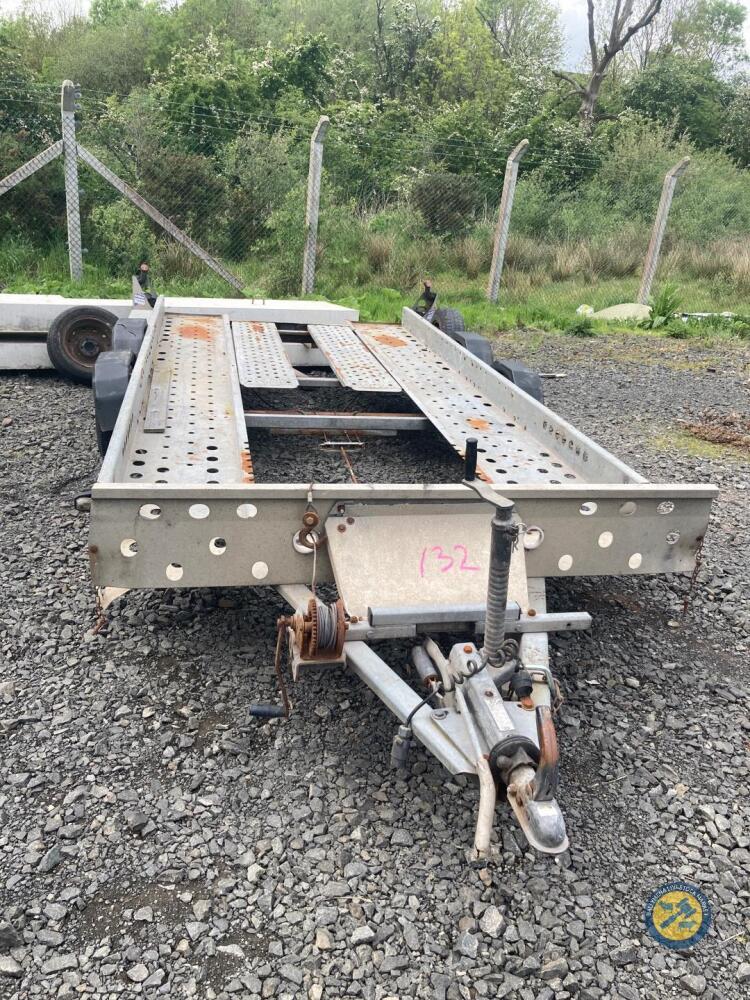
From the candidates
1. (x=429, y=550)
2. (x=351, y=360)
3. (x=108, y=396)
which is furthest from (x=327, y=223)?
(x=429, y=550)

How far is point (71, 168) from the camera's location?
920cm

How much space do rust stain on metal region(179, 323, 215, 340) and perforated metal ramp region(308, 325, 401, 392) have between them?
759mm

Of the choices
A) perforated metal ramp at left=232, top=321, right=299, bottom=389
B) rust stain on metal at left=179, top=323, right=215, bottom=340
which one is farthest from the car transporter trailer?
rust stain on metal at left=179, top=323, right=215, bottom=340

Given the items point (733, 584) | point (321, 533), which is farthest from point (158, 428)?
point (733, 584)

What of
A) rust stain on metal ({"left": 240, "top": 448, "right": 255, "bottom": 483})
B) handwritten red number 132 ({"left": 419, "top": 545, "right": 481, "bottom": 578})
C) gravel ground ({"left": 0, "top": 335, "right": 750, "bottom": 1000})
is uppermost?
rust stain on metal ({"left": 240, "top": 448, "right": 255, "bottom": 483})

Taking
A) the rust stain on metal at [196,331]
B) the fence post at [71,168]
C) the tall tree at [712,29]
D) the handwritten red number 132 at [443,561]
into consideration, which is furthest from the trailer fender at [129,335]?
the tall tree at [712,29]

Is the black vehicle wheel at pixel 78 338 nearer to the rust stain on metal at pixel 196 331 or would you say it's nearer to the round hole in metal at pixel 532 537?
the rust stain on metal at pixel 196 331

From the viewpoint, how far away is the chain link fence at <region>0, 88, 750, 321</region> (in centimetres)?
1066

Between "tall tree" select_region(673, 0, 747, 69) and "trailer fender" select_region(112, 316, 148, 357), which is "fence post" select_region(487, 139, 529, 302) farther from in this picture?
"tall tree" select_region(673, 0, 747, 69)

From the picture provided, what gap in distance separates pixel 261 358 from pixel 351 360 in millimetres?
585

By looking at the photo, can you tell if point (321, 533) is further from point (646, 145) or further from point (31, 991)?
point (646, 145)

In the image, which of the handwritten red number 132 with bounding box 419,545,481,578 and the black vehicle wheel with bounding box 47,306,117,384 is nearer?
the handwritten red number 132 with bounding box 419,545,481,578

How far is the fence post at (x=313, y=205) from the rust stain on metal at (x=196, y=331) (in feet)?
15.5

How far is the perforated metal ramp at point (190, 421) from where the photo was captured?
11.0 feet
